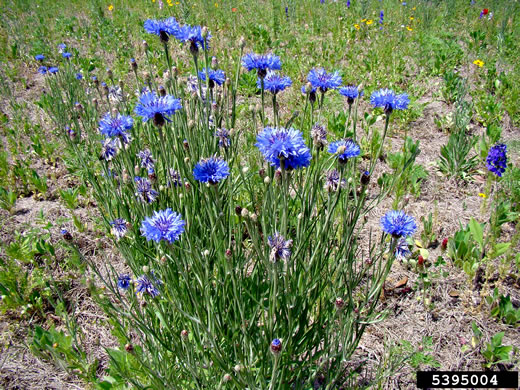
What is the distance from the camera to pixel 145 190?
5.54ft

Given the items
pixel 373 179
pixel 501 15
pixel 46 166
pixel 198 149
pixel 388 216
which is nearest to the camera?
pixel 388 216

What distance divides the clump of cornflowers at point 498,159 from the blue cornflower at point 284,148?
214 centimetres

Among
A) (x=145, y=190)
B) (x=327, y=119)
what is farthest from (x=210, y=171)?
(x=327, y=119)

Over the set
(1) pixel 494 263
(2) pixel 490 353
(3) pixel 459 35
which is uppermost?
(3) pixel 459 35

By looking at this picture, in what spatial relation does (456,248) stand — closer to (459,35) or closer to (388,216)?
(388,216)

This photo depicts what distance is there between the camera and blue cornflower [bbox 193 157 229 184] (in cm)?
121

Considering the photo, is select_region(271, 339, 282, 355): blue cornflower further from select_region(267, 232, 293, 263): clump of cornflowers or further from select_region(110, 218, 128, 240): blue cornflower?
select_region(110, 218, 128, 240): blue cornflower

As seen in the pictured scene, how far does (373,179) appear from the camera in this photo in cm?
323

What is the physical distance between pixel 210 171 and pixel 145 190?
0.58m

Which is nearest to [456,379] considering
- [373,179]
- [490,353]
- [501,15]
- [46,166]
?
[490,353]

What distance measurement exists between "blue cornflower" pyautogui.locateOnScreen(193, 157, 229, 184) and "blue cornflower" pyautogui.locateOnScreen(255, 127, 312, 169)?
15 centimetres

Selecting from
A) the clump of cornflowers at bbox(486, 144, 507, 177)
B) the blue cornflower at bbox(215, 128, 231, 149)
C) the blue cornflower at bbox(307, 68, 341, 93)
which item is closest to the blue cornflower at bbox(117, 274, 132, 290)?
the blue cornflower at bbox(215, 128, 231, 149)

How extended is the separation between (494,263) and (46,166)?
3.83 meters

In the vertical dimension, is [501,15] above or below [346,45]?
above
